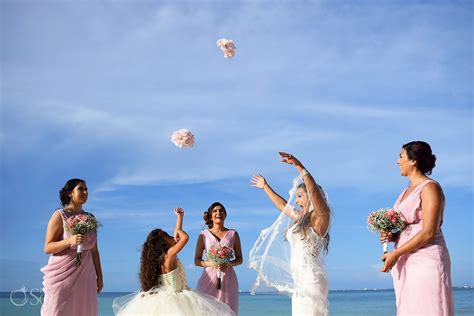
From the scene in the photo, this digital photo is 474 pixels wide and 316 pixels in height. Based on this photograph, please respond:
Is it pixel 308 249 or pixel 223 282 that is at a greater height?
pixel 308 249

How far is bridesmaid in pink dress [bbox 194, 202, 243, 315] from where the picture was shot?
32.0 ft

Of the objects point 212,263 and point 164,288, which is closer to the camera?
point 164,288

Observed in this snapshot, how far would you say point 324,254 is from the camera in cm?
777

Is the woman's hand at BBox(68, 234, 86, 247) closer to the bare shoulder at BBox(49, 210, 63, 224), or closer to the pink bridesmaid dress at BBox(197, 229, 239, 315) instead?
the bare shoulder at BBox(49, 210, 63, 224)

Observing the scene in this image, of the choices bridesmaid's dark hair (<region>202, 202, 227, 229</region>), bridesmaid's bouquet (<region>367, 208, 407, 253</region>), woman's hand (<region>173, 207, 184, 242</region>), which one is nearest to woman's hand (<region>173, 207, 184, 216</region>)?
woman's hand (<region>173, 207, 184, 242</region>)

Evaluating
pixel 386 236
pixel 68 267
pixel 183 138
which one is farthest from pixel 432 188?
pixel 183 138

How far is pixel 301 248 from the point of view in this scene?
7738 mm

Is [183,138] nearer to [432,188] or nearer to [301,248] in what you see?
[301,248]

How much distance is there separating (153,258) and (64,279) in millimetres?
1173

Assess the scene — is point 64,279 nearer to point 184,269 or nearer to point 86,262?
point 86,262

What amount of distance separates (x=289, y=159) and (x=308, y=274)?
4.65 ft

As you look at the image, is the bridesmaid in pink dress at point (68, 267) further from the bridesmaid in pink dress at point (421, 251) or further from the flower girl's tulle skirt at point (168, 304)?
the bridesmaid in pink dress at point (421, 251)

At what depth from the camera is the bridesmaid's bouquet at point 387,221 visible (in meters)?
6.39

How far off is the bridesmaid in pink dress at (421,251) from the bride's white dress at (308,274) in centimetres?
127
